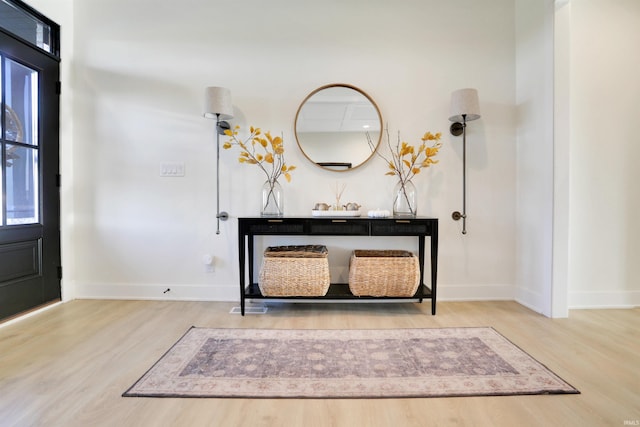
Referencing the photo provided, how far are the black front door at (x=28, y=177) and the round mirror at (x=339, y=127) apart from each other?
6.50 ft

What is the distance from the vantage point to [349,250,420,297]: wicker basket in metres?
2.26

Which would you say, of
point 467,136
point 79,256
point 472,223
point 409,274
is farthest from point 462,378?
point 79,256

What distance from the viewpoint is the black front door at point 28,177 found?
7.02 feet

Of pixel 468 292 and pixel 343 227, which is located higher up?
pixel 343 227

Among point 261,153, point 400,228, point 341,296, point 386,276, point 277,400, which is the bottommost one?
point 277,400

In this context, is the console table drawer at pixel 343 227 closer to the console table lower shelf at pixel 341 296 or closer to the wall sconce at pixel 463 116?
the console table lower shelf at pixel 341 296

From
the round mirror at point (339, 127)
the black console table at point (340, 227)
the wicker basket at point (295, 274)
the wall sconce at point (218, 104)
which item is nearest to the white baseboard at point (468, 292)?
the black console table at point (340, 227)

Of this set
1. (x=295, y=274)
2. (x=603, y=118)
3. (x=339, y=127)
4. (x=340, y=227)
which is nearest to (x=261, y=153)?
(x=339, y=127)

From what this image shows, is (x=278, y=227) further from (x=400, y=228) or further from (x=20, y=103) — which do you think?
(x=20, y=103)

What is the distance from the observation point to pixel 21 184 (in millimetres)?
2256

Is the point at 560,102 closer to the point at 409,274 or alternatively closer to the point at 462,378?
the point at 409,274

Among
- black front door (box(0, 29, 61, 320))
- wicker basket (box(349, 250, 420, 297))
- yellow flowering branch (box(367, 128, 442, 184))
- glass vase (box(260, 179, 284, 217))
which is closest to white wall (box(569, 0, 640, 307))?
yellow flowering branch (box(367, 128, 442, 184))

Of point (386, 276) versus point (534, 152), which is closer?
point (386, 276)

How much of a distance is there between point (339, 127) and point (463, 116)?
1.00 m
